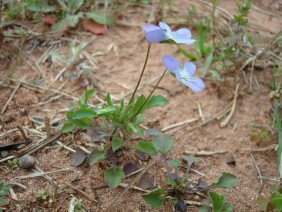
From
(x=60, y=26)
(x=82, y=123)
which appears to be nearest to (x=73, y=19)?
(x=60, y=26)

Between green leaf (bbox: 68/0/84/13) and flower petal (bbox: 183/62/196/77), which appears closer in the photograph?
flower petal (bbox: 183/62/196/77)

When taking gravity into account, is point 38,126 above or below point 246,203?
above

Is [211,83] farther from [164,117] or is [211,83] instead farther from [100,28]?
[100,28]

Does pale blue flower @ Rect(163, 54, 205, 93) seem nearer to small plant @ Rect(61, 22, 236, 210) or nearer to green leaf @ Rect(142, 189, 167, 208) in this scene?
small plant @ Rect(61, 22, 236, 210)

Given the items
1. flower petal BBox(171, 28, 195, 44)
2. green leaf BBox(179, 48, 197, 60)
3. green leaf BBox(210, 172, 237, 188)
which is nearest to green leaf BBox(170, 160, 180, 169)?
green leaf BBox(210, 172, 237, 188)

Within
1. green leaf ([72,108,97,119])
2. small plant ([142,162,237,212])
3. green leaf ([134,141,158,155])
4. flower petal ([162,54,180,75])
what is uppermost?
flower petal ([162,54,180,75])

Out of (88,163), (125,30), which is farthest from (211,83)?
(88,163)

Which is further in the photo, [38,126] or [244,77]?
[244,77]
